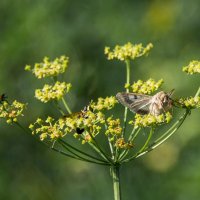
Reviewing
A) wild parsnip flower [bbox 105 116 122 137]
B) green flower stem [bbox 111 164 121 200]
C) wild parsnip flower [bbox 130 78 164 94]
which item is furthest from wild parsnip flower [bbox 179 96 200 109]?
green flower stem [bbox 111 164 121 200]

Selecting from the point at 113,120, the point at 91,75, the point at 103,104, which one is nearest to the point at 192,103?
the point at 113,120

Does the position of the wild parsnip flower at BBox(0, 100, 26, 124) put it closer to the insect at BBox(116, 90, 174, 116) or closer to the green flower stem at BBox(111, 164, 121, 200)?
the insect at BBox(116, 90, 174, 116)

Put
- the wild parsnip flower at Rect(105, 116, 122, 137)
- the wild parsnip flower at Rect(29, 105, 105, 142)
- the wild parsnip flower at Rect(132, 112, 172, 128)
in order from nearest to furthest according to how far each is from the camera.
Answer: the wild parsnip flower at Rect(29, 105, 105, 142) < the wild parsnip flower at Rect(132, 112, 172, 128) < the wild parsnip flower at Rect(105, 116, 122, 137)

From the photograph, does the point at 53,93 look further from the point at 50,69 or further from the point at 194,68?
the point at 194,68

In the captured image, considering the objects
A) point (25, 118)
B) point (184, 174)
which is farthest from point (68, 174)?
point (184, 174)

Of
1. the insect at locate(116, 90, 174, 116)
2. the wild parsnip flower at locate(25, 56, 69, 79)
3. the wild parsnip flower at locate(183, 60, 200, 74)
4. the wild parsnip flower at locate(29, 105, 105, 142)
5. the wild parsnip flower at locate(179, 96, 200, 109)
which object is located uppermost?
the wild parsnip flower at locate(25, 56, 69, 79)

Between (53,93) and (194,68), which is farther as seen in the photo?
(194,68)

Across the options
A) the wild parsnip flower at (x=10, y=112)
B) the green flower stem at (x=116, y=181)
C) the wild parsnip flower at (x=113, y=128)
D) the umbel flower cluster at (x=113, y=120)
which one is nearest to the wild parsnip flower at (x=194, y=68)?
the umbel flower cluster at (x=113, y=120)

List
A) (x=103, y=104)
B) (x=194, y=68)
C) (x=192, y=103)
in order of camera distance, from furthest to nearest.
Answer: (x=194, y=68)
(x=103, y=104)
(x=192, y=103)
